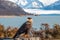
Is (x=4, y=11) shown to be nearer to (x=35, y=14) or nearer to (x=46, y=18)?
(x=35, y=14)

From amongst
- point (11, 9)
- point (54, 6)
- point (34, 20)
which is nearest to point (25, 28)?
point (34, 20)

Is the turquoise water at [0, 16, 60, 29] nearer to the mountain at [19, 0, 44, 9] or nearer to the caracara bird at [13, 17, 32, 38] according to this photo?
the caracara bird at [13, 17, 32, 38]

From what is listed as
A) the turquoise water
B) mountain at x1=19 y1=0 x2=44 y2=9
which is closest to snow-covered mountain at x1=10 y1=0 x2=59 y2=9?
mountain at x1=19 y1=0 x2=44 y2=9

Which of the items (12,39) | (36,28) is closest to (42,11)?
(36,28)

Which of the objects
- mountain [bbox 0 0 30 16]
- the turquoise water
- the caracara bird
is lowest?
the caracara bird

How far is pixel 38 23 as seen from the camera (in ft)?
8.26

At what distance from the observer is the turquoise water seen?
2.51m

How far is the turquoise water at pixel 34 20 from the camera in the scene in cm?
251

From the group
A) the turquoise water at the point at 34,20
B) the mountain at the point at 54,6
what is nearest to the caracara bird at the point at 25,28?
the turquoise water at the point at 34,20

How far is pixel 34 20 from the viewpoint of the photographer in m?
2.52

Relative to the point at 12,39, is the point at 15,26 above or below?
above

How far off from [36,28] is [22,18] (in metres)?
0.26

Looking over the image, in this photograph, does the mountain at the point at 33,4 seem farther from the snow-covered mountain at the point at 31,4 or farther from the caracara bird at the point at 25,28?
the caracara bird at the point at 25,28

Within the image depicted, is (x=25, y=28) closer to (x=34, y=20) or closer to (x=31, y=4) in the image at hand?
(x=34, y=20)
